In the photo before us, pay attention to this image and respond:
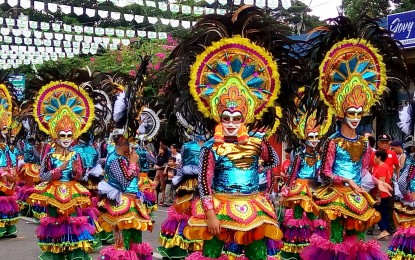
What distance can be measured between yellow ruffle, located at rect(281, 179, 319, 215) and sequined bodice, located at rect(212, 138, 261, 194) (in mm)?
3730

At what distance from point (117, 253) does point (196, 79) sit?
2566 millimetres

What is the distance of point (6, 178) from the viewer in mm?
12531

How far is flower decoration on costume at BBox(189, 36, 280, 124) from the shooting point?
6.65 metres

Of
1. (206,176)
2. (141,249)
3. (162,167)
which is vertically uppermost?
(206,176)

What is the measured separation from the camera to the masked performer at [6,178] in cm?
1234

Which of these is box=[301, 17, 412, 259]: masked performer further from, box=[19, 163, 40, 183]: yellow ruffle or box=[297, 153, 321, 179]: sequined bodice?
box=[19, 163, 40, 183]: yellow ruffle

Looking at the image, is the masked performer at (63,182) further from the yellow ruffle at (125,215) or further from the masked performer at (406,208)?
the masked performer at (406,208)

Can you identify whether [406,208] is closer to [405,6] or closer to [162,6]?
Result: [162,6]

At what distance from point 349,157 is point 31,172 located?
9.36 metres

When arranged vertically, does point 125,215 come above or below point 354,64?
below

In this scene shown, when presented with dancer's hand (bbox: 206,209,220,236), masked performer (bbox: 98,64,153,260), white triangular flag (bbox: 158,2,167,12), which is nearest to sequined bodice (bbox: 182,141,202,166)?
masked performer (bbox: 98,64,153,260)

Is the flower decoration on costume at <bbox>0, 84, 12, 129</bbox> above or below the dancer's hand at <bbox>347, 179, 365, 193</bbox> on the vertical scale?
above

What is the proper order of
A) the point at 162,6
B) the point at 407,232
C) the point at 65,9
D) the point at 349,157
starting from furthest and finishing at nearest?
1. the point at 65,9
2. the point at 162,6
3. the point at 407,232
4. the point at 349,157

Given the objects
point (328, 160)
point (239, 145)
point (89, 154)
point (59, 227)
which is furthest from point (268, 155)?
point (89, 154)
